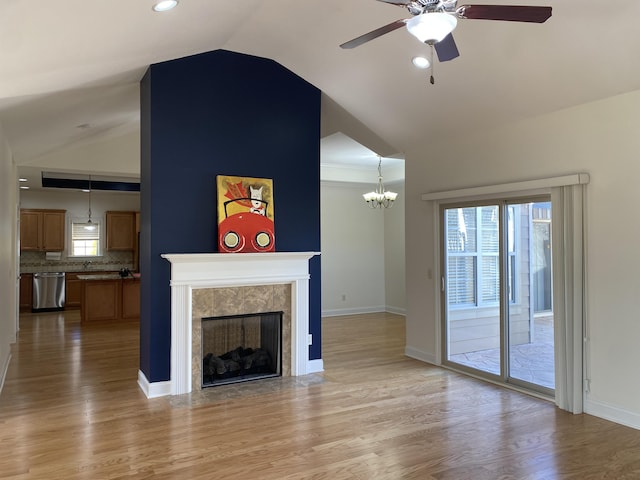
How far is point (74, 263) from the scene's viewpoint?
11.0 meters

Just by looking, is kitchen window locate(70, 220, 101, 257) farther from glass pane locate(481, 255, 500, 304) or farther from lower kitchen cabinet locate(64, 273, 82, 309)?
glass pane locate(481, 255, 500, 304)

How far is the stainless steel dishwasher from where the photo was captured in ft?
33.4

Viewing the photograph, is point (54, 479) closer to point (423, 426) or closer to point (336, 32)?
point (423, 426)

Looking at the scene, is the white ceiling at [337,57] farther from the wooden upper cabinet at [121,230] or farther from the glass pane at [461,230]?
the wooden upper cabinet at [121,230]

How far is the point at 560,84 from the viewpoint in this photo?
3910mm

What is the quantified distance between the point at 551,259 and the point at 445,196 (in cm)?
138

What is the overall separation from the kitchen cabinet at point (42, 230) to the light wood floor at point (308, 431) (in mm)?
5772

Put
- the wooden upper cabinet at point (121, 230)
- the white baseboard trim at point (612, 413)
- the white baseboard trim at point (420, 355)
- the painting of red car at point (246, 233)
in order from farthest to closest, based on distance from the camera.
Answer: the wooden upper cabinet at point (121, 230) < the white baseboard trim at point (420, 355) < the painting of red car at point (246, 233) < the white baseboard trim at point (612, 413)

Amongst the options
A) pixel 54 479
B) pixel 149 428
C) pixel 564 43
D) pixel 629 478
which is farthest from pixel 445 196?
pixel 54 479

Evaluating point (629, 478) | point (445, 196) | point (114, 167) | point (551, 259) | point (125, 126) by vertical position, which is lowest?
point (629, 478)

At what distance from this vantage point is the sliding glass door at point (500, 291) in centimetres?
455

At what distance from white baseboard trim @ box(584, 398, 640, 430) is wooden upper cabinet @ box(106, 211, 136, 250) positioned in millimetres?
10059

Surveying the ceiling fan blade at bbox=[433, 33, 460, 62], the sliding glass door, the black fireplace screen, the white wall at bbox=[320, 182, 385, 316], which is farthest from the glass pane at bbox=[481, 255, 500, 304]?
the white wall at bbox=[320, 182, 385, 316]

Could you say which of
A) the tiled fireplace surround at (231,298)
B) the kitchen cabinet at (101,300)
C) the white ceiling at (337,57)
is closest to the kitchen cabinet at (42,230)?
the kitchen cabinet at (101,300)
